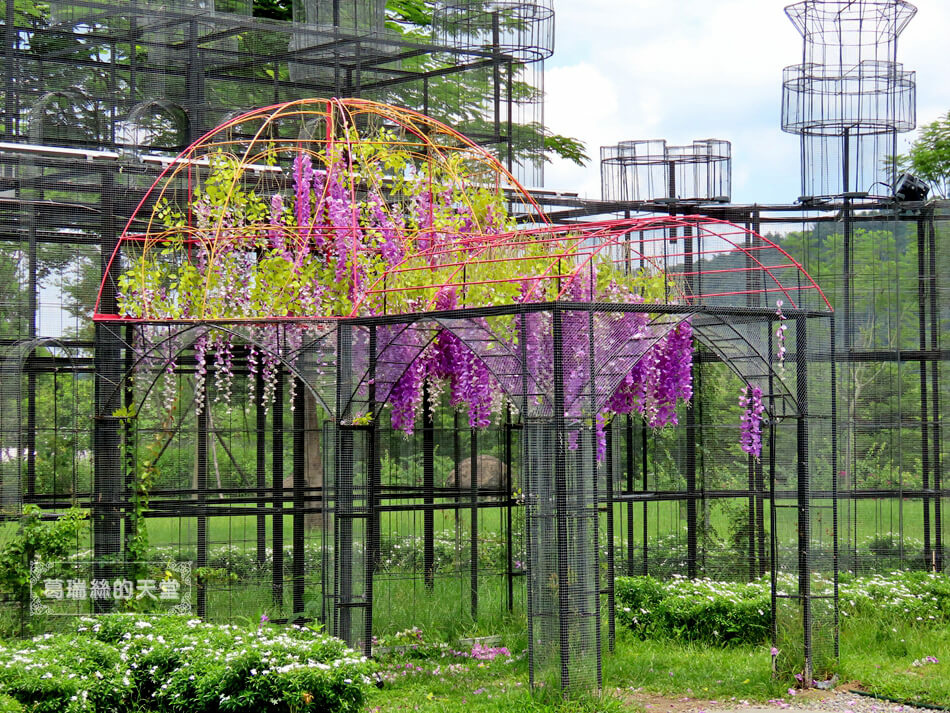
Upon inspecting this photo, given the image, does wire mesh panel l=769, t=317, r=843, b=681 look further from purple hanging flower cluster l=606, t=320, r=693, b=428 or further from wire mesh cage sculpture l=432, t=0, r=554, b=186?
wire mesh cage sculpture l=432, t=0, r=554, b=186

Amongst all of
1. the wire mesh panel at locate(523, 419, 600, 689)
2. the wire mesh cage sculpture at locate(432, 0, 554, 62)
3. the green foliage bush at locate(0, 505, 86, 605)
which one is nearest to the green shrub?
the green foliage bush at locate(0, 505, 86, 605)

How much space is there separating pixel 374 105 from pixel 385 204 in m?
0.84

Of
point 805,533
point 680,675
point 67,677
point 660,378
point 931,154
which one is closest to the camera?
point 67,677

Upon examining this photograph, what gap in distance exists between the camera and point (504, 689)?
8867 millimetres

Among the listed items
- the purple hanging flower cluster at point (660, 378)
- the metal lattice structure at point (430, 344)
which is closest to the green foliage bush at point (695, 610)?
the metal lattice structure at point (430, 344)

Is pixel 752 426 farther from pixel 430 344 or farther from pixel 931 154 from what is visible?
pixel 931 154

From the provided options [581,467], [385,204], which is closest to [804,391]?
[581,467]

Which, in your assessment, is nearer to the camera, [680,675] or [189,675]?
[189,675]

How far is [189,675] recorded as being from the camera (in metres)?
7.24

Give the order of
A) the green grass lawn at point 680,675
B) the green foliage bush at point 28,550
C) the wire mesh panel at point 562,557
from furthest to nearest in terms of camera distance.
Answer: the green foliage bush at point 28,550 < the green grass lawn at point 680,675 < the wire mesh panel at point 562,557

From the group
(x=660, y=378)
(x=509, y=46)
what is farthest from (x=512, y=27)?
(x=660, y=378)

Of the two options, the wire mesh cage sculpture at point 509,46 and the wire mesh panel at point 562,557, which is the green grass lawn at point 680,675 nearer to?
the wire mesh panel at point 562,557

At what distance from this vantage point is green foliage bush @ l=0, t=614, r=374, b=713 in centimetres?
706

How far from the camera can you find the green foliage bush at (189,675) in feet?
23.2
